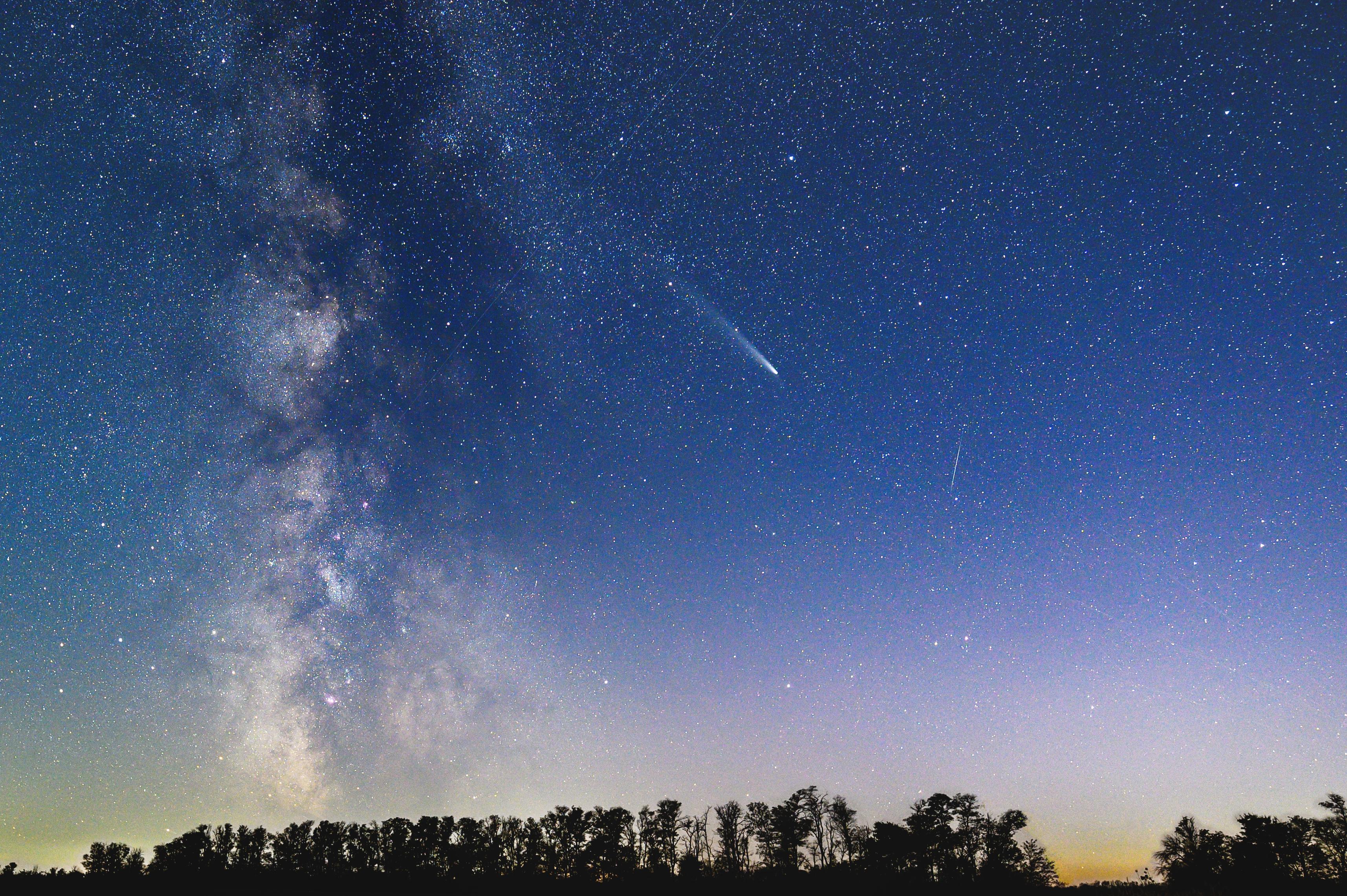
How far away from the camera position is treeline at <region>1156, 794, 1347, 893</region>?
2672 inches

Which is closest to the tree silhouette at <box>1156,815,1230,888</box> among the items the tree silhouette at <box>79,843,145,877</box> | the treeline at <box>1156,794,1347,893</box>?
the treeline at <box>1156,794,1347,893</box>

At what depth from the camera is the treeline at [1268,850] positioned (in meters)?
67.9

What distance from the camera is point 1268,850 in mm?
70250

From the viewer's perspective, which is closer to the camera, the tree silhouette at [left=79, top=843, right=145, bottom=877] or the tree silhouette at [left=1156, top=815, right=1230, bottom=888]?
the tree silhouette at [left=1156, top=815, right=1230, bottom=888]

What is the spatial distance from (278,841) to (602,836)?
56.7 m

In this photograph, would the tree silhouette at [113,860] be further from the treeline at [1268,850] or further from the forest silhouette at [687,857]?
the treeline at [1268,850]

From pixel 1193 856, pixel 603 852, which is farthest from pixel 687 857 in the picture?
pixel 1193 856

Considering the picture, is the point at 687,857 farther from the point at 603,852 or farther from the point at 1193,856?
the point at 1193,856

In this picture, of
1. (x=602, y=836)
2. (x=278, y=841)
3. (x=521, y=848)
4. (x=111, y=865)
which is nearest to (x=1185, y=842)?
(x=602, y=836)

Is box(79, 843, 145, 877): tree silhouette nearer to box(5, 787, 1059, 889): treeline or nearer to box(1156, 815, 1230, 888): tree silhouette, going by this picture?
box(5, 787, 1059, 889): treeline

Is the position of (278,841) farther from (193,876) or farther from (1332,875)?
(1332,875)

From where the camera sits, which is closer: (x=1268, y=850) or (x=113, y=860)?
(x=1268, y=850)

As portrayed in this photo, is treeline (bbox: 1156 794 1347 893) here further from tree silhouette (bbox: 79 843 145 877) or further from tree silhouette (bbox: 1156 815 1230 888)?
tree silhouette (bbox: 79 843 145 877)

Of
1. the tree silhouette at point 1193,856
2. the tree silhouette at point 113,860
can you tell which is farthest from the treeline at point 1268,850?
the tree silhouette at point 113,860
